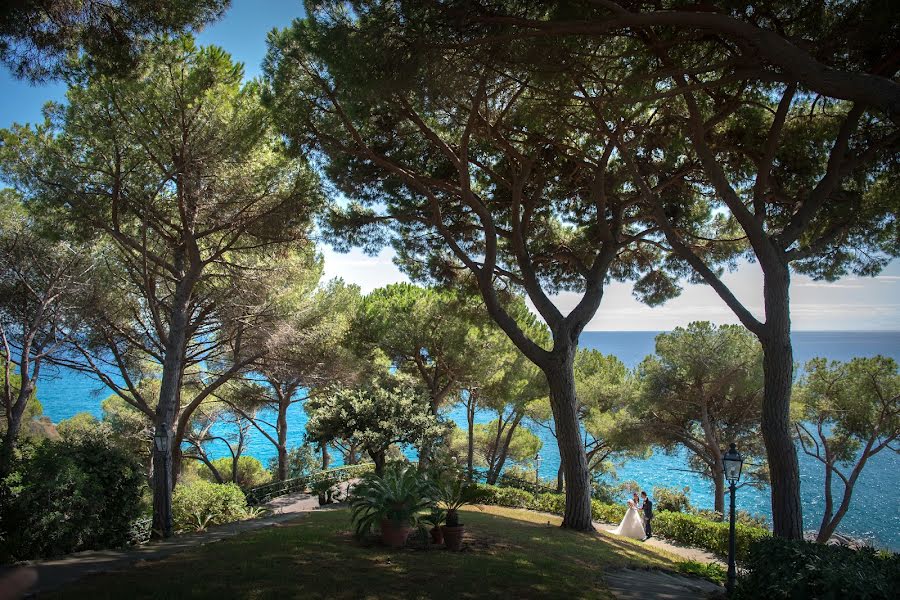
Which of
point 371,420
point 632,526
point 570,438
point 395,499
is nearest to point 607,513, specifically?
point 632,526

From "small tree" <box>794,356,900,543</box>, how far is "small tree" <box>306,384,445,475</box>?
969 centimetres

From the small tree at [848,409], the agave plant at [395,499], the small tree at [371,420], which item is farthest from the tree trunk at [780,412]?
the small tree at [848,409]

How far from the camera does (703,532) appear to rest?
12719mm

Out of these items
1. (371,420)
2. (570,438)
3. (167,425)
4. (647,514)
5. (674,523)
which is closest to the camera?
(570,438)

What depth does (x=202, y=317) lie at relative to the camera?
13.5 metres

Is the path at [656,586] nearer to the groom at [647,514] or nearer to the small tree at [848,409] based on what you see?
the groom at [647,514]

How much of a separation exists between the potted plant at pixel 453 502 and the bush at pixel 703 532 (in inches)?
303

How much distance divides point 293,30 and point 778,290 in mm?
7405

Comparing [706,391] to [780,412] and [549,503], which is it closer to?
[549,503]

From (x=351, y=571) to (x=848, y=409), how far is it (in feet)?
49.6

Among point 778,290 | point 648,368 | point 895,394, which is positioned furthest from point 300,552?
point 895,394

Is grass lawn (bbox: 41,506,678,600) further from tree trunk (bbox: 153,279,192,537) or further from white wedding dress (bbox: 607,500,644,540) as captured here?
white wedding dress (bbox: 607,500,644,540)

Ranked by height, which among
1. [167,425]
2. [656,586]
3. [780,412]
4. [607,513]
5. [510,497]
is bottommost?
[607,513]

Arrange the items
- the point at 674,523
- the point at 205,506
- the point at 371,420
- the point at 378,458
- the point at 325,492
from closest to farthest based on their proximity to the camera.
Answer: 1. the point at 205,506
2. the point at 371,420
3. the point at 378,458
4. the point at 674,523
5. the point at 325,492
